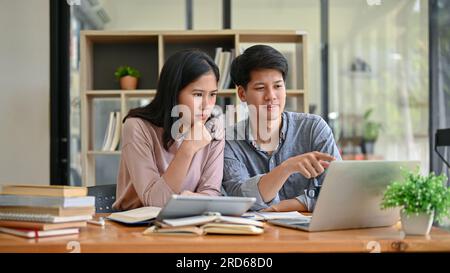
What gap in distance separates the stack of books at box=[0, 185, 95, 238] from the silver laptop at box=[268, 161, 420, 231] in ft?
1.58

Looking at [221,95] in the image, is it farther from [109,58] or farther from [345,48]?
[345,48]

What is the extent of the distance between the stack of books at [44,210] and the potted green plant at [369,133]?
4637 millimetres

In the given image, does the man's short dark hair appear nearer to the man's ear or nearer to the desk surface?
the man's ear

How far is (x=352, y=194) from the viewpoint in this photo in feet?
4.46

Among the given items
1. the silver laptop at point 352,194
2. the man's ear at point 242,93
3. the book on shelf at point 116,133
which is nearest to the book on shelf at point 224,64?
the book on shelf at point 116,133

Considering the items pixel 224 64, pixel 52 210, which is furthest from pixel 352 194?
pixel 224 64

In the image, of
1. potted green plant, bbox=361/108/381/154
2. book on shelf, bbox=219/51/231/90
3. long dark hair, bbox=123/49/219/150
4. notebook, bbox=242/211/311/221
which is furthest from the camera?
potted green plant, bbox=361/108/381/154

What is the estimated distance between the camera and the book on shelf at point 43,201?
1.30 m

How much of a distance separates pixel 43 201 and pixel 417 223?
0.80m

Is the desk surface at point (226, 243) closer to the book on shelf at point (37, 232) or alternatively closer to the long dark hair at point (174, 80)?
the book on shelf at point (37, 232)

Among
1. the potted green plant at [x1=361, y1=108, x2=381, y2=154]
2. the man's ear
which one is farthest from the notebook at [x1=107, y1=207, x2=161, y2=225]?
the potted green plant at [x1=361, y1=108, x2=381, y2=154]

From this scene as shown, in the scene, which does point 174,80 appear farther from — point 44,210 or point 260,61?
point 44,210

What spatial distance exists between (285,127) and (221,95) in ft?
4.93

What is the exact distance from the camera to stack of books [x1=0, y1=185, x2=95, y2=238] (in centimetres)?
128
